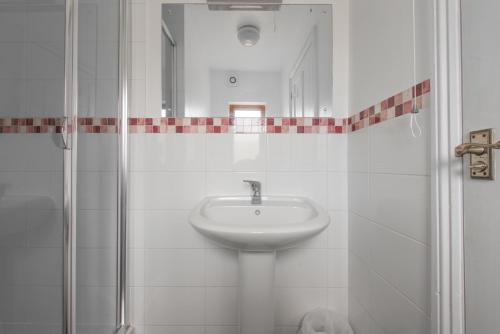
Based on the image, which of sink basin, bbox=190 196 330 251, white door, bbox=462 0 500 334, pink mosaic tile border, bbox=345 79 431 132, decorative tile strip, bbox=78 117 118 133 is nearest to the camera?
white door, bbox=462 0 500 334

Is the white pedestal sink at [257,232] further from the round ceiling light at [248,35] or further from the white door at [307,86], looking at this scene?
the round ceiling light at [248,35]

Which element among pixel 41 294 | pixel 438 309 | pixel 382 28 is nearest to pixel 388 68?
pixel 382 28

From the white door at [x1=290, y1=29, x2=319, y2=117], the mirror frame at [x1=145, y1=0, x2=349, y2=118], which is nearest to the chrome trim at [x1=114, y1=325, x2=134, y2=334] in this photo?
the mirror frame at [x1=145, y1=0, x2=349, y2=118]

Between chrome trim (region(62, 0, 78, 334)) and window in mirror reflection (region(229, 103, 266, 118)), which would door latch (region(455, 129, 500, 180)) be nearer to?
window in mirror reflection (region(229, 103, 266, 118))

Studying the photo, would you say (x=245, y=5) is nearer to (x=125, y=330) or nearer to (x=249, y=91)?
(x=249, y=91)

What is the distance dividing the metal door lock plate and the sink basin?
0.49 m

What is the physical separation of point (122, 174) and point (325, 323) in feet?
4.14

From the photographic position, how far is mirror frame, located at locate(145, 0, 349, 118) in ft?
4.48

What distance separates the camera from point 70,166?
94 centimetres

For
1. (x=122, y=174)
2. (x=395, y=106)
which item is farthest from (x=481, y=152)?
(x=122, y=174)

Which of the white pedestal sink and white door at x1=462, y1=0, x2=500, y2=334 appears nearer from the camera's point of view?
white door at x1=462, y1=0, x2=500, y2=334

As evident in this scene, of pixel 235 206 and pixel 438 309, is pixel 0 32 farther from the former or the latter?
pixel 438 309

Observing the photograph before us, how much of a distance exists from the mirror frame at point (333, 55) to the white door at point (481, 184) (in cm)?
72

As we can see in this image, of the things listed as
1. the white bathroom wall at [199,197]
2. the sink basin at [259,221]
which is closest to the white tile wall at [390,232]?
the white bathroom wall at [199,197]
